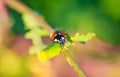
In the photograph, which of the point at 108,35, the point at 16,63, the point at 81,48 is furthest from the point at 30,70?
the point at 108,35

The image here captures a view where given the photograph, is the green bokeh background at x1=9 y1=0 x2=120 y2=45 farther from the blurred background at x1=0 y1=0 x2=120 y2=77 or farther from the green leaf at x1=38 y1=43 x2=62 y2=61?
the green leaf at x1=38 y1=43 x2=62 y2=61

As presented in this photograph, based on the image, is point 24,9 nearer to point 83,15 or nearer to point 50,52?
point 83,15

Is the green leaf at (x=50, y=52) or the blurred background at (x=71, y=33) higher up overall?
the blurred background at (x=71, y=33)

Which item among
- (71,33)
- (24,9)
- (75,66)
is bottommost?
(75,66)

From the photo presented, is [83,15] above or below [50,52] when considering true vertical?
above

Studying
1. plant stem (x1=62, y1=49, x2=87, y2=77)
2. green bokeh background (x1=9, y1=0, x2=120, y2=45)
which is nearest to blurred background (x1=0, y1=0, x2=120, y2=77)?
green bokeh background (x1=9, y1=0, x2=120, y2=45)

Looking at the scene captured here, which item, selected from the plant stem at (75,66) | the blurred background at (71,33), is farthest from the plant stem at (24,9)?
the plant stem at (75,66)

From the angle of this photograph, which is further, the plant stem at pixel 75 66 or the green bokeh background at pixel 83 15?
the green bokeh background at pixel 83 15

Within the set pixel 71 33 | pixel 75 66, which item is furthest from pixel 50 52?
pixel 71 33

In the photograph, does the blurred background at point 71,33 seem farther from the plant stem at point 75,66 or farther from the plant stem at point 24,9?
the plant stem at point 75,66
